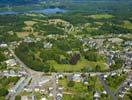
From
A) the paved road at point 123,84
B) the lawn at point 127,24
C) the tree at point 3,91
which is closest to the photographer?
the tree at point 3,91

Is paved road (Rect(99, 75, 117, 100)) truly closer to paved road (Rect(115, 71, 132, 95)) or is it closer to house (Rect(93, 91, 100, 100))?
paved road (Rect(115, 71, 132, 95))

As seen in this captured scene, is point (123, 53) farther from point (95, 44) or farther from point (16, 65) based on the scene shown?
point (16, 65)

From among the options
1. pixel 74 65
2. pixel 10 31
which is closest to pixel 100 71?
pixel 74 65

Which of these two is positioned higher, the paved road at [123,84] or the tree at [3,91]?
the tree at [3,91]

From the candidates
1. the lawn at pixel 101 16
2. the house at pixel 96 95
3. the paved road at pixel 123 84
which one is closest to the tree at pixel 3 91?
the house at pixel 96 95

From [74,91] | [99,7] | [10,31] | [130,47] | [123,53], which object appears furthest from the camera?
[99,7]

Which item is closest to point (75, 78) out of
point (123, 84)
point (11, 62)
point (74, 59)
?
point (123, 84)

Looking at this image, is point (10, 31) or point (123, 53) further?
point (10, 31)

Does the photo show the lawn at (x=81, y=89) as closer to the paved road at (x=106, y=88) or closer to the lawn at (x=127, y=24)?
the paved road at (x=106, y=88)

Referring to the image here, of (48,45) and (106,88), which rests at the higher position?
(106,88)

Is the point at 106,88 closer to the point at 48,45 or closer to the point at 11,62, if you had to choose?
the point at 11,62

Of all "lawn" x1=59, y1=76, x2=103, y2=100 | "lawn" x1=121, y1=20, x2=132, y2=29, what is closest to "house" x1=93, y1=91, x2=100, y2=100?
"lawn" x1=59, y1=76, x2=103, y2=100
